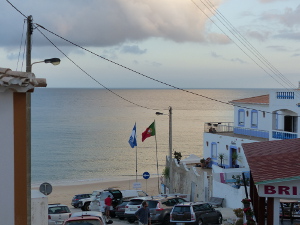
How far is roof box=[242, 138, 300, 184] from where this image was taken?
13.7 metres

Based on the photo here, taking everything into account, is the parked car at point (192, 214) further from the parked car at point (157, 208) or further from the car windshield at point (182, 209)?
the parked car at point (157, 208)

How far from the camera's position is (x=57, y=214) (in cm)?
2800

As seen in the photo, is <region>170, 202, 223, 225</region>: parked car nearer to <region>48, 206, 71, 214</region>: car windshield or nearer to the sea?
<region>48, 206, 71, 214</region>: car windshield

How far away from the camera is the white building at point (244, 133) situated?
3472 centimetres

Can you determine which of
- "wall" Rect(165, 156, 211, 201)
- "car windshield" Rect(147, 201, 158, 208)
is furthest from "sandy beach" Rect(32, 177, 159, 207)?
"car windshield" Rect(147, 201, 158, 208)

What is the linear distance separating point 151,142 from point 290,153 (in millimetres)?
99911

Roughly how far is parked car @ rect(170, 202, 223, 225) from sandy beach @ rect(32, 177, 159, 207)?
2744 cm

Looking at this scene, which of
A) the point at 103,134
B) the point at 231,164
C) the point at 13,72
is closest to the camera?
the point at 13,72

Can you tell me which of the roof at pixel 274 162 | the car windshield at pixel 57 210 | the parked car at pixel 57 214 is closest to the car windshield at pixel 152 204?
the parked car at pixel 57 214

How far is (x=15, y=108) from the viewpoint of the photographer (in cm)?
1151

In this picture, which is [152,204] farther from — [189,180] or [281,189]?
[281,189]

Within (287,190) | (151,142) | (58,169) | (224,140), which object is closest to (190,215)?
(287,190)

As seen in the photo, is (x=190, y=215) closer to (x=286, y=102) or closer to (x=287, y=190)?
(x=287, y=190)

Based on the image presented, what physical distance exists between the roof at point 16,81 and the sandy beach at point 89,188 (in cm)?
4113
